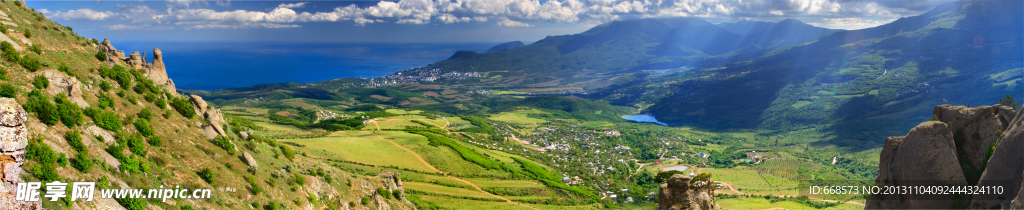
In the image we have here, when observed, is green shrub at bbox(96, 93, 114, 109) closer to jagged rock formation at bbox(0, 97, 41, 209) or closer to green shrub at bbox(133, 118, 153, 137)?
green shrub at bbox(133, 118, 153, 137)

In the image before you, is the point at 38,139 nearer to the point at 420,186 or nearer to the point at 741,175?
the point at 420,186

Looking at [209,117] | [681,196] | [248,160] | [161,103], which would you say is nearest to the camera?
[681,196]

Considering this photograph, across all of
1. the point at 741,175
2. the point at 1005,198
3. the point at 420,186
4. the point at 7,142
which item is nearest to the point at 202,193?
the point at 7,142

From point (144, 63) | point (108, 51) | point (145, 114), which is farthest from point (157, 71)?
point (145, 114)

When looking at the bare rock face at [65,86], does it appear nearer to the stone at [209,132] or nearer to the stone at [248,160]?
the stone at [209,132]

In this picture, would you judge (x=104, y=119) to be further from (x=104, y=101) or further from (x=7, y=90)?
(x=7, y=90)

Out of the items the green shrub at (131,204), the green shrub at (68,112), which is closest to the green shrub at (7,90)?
the green shrub at (68,112)
